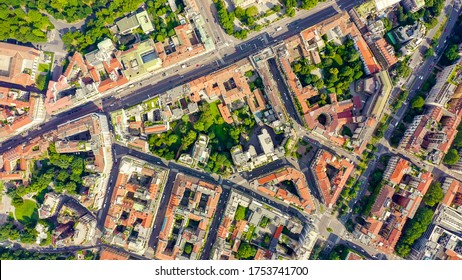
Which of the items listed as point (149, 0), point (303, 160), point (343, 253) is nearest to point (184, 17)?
point (149, 0)

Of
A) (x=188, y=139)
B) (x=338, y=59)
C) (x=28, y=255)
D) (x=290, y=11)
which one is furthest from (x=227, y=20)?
(x=28, y=255)

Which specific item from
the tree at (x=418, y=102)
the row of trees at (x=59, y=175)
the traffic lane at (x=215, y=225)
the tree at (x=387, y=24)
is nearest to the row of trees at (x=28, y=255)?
the row of trees at (x=59, y=175)

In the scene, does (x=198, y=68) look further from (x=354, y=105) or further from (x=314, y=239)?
(x=314, y=239)

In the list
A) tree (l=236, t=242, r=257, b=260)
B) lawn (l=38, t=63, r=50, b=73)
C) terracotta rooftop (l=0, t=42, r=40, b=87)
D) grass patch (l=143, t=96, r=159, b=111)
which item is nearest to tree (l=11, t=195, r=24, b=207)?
terracotta rooftop (l=0, t=42, r=40, b=87)

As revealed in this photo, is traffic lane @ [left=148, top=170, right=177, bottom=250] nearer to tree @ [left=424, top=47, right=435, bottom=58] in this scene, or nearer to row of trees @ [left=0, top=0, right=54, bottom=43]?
row of trees @ [left=0, top=0, right=54, bottom=43]

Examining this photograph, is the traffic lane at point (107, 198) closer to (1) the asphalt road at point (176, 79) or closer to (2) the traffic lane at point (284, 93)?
(1) the asphalt road at point (176, 79)

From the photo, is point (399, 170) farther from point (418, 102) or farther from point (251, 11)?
point (251, 11)
